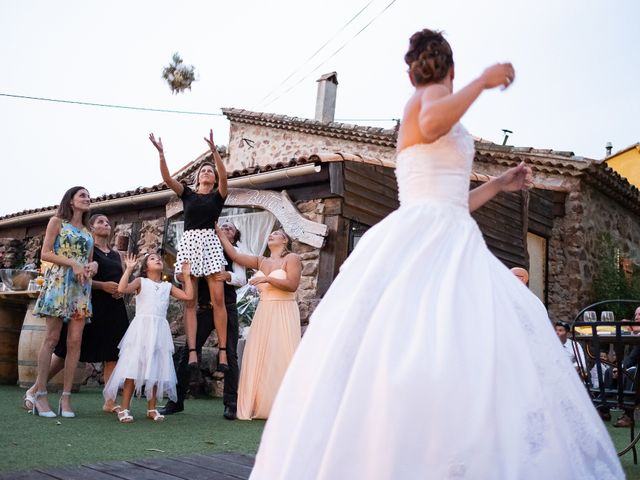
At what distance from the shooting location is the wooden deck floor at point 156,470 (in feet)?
9.53

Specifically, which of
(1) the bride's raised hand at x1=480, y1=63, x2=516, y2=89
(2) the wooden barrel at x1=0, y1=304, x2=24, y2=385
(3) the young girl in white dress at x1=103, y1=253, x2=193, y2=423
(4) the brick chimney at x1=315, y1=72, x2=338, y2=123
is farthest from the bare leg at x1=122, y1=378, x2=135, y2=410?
(4) the brick chimney at x1=315, y1=72, x2=338, y2=123

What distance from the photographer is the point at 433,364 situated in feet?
5.90

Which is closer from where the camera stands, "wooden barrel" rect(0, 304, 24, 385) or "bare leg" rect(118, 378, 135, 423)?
"bare leg" rect(118, 378, 135, 423)

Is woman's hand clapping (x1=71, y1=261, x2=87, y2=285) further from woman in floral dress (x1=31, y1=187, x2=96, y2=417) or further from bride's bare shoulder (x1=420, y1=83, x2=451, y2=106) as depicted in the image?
bride's bare shoulder (x1=420, y1=83, x2=451, y2=106)

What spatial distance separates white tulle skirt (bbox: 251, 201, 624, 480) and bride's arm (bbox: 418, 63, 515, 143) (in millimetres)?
322

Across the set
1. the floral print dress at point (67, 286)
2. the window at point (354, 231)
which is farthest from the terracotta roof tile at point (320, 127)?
the floral print dress at point (67, 286)

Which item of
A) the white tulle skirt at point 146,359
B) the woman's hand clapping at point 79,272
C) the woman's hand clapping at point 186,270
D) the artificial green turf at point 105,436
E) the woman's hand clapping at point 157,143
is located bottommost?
the artificial green turf at point 105,436

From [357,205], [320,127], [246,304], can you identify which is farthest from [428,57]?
[320,127]

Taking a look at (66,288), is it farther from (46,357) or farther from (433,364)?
(433,364)

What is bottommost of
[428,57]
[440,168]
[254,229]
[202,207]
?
[440,168]

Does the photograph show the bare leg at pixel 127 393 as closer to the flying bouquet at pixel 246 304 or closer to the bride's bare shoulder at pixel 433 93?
the flying bouquet at pixel 246 304

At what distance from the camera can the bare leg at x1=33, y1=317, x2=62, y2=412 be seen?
5160 mm

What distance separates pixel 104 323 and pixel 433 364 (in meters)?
4.75

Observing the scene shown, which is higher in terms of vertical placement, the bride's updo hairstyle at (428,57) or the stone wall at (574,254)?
the stone wall at (574,254)
